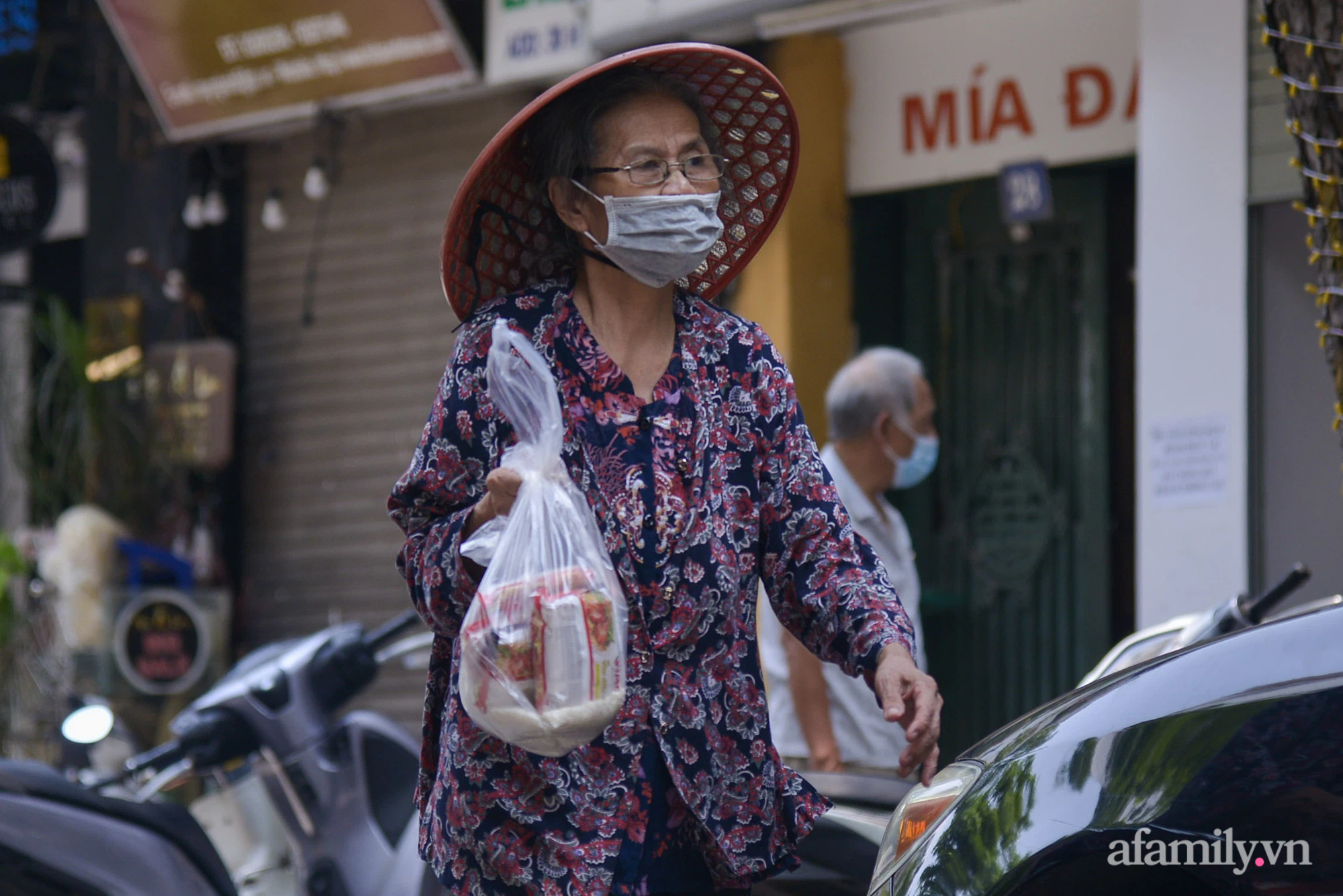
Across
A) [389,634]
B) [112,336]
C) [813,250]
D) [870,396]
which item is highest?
[813,250]

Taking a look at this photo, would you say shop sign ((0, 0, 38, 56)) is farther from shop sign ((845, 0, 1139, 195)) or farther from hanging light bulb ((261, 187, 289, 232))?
shop sign ((845, 0, 1139, 195))

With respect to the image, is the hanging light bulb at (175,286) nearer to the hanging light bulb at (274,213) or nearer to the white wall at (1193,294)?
the hanging light bulb at (274,213)

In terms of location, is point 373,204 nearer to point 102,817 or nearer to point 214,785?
point 214,785

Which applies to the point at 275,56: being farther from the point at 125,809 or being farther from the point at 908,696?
the point at 908,696

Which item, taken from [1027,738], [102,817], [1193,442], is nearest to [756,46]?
[1193,442]

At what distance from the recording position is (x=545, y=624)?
2.13 metres

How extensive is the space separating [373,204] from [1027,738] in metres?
6.92

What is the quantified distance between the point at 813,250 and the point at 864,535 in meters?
3.00

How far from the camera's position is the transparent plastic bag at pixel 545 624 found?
2.12 metres

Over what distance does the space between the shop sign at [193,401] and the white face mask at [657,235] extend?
6.55 m

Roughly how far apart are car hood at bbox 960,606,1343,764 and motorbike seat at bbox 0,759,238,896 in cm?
206

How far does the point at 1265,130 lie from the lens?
5.54m

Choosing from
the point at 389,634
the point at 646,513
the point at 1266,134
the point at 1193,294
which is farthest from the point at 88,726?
the point at 1266,134

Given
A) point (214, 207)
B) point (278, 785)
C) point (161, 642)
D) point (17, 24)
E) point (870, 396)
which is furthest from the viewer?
point (17, 24)
